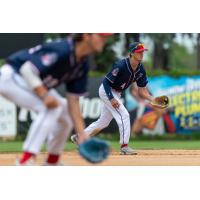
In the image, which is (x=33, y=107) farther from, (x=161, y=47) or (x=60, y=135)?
(x=161, y=47)

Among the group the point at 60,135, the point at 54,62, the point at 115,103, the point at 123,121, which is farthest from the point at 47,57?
the point at 123,121

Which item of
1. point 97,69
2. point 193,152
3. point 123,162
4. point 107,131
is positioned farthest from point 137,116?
point 123,162

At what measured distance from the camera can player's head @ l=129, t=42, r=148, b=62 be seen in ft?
43.9

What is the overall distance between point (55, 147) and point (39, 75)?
3.65 feet

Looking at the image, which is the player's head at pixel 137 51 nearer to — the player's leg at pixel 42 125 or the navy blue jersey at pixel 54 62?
the navy blue jersey at pixel 54 62

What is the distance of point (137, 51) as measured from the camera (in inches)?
529

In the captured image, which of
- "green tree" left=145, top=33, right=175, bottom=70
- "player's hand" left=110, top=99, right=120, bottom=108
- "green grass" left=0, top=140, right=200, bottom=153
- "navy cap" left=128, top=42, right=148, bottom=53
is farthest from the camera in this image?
"green tree" left=145, top=33, right=175, bottom=70

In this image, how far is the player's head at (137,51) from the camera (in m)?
13.4

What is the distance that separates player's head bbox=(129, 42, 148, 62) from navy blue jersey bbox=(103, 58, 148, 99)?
0.75 feet

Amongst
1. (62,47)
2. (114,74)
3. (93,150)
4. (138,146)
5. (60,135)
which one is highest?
(62,47)

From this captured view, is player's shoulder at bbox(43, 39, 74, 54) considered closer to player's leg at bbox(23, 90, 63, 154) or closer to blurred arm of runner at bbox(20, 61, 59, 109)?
blurred arm of runner at bbox(20, 61, 59, 109)

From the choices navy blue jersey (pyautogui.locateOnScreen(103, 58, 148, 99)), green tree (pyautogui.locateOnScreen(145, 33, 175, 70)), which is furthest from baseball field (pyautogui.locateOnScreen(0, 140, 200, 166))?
green tree (pyautogui.locateOnScreen(145, 33, 175, 70))

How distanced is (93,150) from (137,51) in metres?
4.80

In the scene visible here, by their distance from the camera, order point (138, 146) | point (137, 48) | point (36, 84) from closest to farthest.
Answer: point (36, 84), point (137, 48), point (138, 146)
